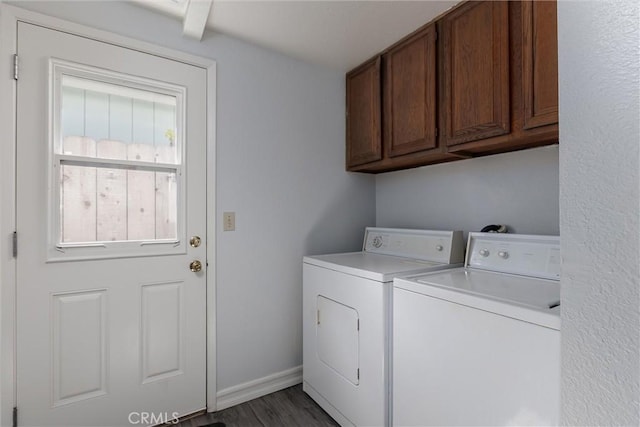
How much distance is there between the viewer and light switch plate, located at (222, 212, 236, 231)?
1885mm

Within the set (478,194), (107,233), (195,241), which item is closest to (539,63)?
Answer: (478,194)

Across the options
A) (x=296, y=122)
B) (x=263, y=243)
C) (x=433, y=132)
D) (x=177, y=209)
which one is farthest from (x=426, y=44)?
(x=177, y=209)

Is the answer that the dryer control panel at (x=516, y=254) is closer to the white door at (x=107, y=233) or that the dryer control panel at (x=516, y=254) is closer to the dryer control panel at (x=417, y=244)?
the dryer control panel at (x=417, y=244)

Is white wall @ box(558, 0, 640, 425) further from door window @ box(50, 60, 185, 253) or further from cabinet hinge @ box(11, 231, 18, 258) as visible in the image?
cabinet hinge @ box(11, 231, 18, 258)

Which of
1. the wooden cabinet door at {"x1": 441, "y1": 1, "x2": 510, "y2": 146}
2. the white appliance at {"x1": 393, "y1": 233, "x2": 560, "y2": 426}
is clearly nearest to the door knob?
the white appliance at {"x1": 393, "y1": 233, "x2": 560, "y2": 426}

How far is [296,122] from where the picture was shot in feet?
7.11

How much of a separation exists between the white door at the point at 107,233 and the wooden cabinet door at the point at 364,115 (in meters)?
1.05

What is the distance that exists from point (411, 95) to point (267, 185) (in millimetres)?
1035

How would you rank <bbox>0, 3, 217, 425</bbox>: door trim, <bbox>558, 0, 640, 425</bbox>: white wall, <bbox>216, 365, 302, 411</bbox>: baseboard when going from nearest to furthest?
1. <bbox>558, 0, 640, 425</bbox>: white wall
2. <bbox>0, 3, 217, 425</bbox>: door trim
3. <bbox>216, 365, 302, 411</bbox>: baseboard

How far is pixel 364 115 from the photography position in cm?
220

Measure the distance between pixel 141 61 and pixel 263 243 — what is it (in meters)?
1.20

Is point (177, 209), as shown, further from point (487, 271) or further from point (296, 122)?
point (487, 271)

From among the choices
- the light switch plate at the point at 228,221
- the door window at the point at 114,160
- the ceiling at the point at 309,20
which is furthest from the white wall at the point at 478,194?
the door window at the point at 114,160

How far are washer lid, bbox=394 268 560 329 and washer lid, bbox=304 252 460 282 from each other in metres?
0.08
